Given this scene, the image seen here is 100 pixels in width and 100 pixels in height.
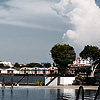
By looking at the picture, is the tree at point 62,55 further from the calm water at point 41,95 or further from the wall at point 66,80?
the calm water at point 41,95

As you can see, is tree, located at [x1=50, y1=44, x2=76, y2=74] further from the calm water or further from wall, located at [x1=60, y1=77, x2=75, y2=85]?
the calm water

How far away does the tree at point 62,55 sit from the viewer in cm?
8400

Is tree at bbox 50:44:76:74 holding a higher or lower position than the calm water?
higher

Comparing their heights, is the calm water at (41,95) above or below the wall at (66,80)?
below

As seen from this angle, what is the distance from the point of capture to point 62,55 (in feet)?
276

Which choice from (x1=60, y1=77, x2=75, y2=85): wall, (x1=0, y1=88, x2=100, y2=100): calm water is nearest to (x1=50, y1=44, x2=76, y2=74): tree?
(x1=60, y1=77, x2=75, y2=85): wall

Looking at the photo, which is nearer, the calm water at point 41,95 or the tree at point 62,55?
the calm water at point 41,95

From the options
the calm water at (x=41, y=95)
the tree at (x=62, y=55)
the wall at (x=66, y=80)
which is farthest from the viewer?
the tree at (x=62, y=55)

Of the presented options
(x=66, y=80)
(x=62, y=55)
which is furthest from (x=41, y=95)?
(x=62, y=55)

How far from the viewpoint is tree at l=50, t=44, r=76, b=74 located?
8400cm

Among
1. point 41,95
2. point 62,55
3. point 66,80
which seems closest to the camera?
point 41,95

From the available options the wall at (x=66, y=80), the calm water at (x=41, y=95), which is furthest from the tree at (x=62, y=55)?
the calm water at (x=41, y=95)

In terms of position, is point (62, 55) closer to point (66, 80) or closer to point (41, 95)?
point (66, 80)

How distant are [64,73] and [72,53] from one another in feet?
18.9
